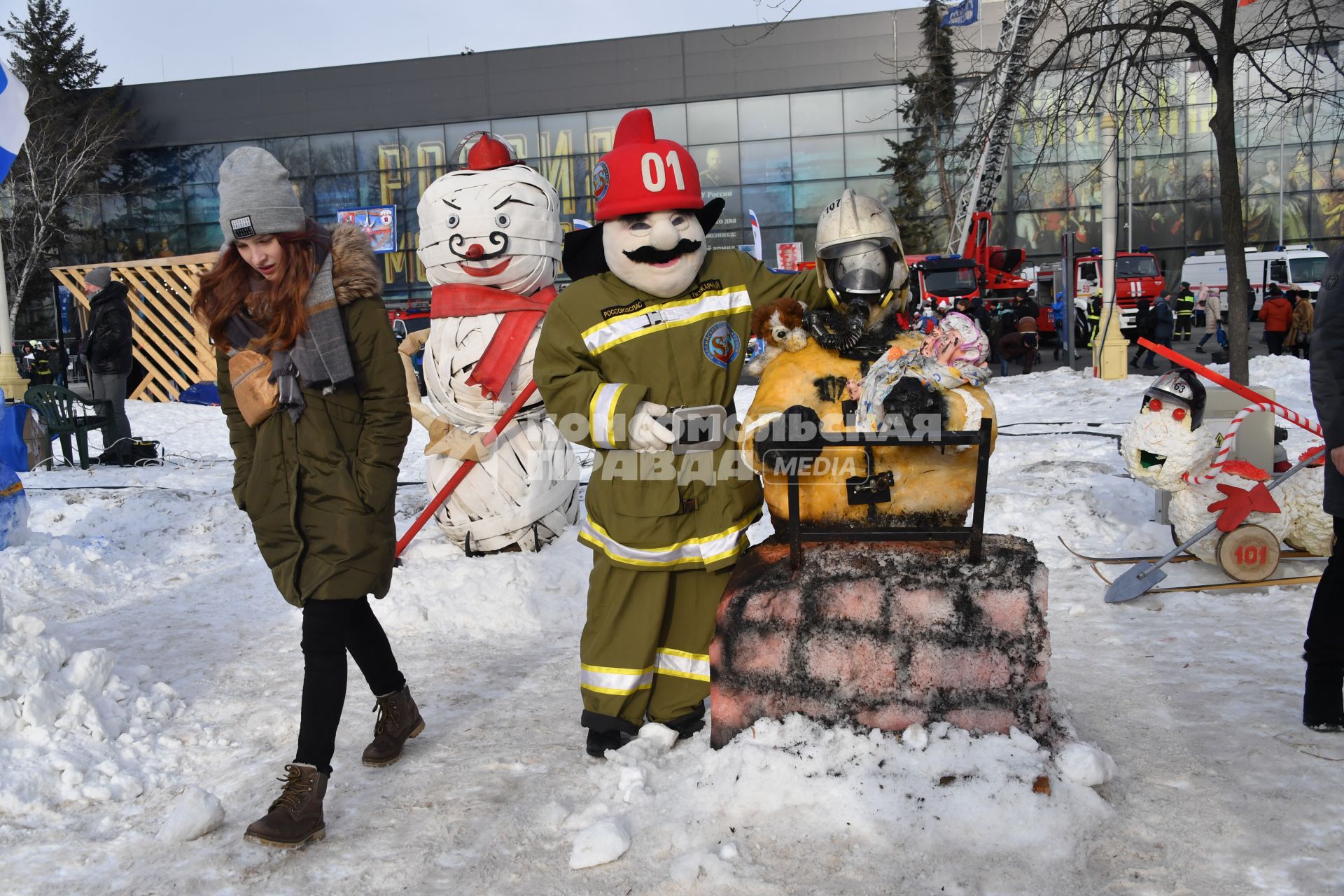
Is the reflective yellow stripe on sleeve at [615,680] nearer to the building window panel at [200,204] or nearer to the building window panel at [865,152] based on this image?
the building window panel at [865,152]

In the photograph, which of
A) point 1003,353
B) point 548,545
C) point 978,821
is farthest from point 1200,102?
point 978,821

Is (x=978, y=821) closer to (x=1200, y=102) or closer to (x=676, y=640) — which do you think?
(x=676, y=640)

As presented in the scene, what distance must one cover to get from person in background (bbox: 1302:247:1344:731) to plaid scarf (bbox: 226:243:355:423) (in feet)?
8.90

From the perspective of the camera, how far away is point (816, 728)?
279cm

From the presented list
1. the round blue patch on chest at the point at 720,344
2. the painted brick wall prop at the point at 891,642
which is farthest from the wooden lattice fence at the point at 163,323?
the painted brick wall prop at the point at 891,642

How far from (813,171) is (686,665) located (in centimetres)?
2932

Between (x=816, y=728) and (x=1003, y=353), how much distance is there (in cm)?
1381

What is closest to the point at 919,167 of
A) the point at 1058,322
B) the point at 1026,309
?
the point at 1058,322

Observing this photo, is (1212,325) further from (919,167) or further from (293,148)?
(293,148)

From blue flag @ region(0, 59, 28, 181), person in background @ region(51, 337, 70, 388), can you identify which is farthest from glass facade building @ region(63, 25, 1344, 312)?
blue flag @ region(0, 59, 28, 181)

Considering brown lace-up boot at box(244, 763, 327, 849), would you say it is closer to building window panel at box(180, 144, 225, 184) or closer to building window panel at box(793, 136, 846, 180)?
building window panel at box(793, 136, 846, 180)

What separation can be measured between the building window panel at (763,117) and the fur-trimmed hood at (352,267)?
96.9ft

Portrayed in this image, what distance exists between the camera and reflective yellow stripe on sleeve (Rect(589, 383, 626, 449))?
2.97 meters

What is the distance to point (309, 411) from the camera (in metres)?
2.81
